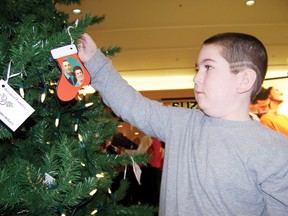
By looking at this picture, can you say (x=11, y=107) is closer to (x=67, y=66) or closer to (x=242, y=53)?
(x=67, y=66)

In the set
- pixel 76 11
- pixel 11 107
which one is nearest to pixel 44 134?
pixel 11 107

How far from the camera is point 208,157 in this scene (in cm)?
86

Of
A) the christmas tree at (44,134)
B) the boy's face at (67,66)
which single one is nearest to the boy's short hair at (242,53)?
the christmas tree at (44,134)

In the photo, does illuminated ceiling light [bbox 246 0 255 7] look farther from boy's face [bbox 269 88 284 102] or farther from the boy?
the boy

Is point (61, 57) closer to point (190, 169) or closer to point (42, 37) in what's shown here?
point (42, 37)

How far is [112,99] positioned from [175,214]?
1.39 feet

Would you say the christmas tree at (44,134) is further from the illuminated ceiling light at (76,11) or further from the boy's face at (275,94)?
the boy's face at (275,94)

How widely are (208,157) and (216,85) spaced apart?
0.24 metres

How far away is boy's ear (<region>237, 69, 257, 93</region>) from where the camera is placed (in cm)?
93

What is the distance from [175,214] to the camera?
0.86 meters

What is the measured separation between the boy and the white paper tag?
315 millimetres

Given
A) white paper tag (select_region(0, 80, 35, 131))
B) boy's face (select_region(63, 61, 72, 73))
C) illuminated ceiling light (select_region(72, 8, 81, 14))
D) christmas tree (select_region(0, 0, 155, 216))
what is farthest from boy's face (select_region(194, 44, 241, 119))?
illuminated ceiling light (select_region(72, 8, 81, 14))

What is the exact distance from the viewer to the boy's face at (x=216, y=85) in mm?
899

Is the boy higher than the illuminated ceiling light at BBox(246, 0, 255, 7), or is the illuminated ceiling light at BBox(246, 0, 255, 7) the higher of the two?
the illuminated ceiling light at BBox(246, 0, 255, 7)
